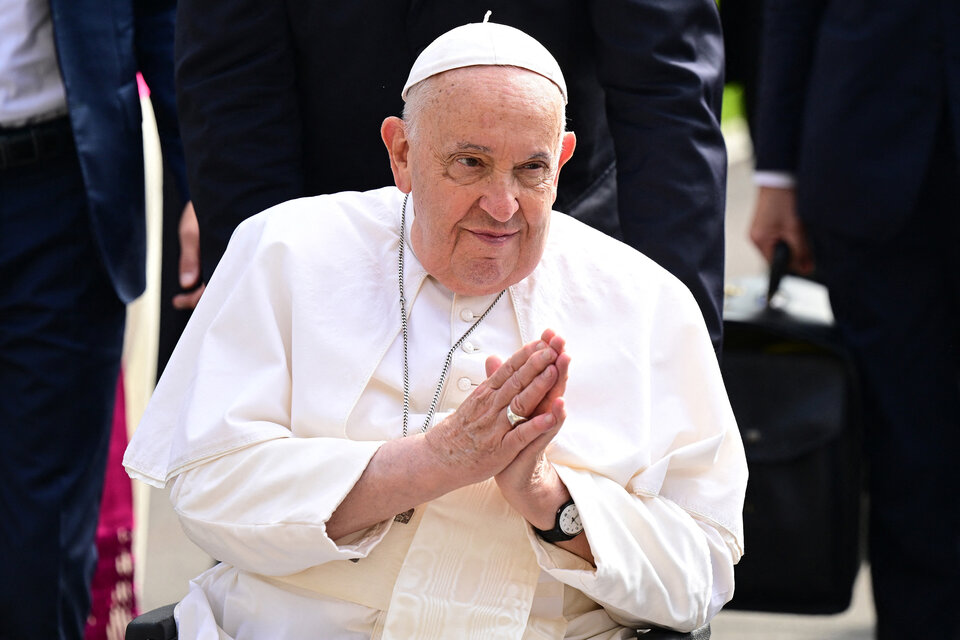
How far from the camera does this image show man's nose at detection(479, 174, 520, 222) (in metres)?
2.76

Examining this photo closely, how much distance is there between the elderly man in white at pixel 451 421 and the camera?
2.72 m

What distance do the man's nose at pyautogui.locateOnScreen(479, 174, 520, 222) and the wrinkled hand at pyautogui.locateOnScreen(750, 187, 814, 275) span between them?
1.77 metres

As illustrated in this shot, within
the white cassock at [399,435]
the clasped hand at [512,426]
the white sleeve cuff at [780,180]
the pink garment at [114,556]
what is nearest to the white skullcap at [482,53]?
the white cassock at [399,435]

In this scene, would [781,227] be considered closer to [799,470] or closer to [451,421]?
[799,470]

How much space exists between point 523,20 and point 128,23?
117cm

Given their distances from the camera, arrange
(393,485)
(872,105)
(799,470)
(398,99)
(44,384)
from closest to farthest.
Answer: (393,485) < (398,99) < (44,384) < (872,105) < (799,470)

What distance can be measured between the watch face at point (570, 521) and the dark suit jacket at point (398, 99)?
2.46 feet

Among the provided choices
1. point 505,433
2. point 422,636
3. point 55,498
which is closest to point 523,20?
point 505,433

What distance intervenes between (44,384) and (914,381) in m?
2.24

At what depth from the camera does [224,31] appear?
3387 millimetres

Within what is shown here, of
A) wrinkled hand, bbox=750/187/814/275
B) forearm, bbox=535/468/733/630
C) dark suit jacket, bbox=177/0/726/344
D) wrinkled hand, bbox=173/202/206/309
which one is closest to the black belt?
wrinkled hand, bbox=173/202/206/309

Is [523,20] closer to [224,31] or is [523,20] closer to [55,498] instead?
[224,31]

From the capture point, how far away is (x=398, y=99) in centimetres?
344

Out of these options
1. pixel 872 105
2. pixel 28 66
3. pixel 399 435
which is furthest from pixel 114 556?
pixel 872 105
